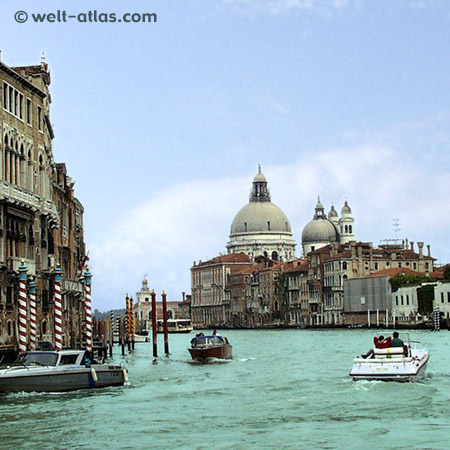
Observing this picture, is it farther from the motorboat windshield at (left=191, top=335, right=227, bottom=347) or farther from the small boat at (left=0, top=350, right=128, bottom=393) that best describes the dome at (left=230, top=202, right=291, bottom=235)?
the small boat at (left=0, top=350, right=128, bottom=393)

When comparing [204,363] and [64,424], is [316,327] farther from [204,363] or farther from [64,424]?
[64,424]

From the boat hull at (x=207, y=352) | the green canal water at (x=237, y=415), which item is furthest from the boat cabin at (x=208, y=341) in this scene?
the green canal water at (x=237, y=415)

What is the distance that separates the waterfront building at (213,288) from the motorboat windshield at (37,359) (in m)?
150

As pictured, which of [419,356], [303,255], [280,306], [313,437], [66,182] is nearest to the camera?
[313,437]

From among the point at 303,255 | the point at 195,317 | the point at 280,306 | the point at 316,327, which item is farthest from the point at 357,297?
the point at 195,317

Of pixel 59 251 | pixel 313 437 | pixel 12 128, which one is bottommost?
pixel 313 437

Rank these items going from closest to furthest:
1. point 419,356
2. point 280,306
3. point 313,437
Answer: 1. point 313,437
2. point 419,356
3. point 280,306

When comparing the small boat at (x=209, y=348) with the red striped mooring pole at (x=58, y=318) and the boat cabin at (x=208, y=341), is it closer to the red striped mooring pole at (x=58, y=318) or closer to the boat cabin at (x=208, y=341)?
the boat cabin at (x=208, y=341)

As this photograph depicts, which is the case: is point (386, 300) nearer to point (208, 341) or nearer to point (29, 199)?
point (208, 341)

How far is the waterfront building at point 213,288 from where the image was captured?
178250 millimetres

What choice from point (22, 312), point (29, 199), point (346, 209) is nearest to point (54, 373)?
point (22, 312)

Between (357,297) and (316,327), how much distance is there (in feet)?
28.9

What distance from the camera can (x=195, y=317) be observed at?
631 feet

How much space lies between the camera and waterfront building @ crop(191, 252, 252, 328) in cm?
17825
